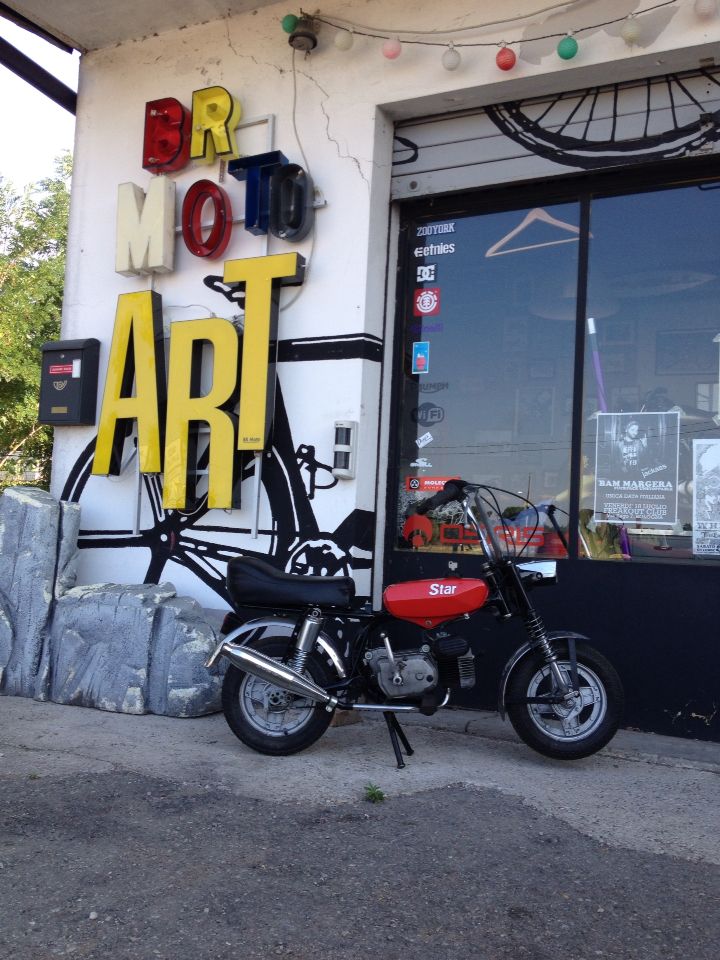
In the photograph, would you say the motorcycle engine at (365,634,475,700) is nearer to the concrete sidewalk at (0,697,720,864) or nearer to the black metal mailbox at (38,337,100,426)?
the concrete sidewalk at (0,697,720,864)

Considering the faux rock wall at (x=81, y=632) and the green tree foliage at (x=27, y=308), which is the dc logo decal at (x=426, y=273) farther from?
the green tree foliage at (x=27, y=308)

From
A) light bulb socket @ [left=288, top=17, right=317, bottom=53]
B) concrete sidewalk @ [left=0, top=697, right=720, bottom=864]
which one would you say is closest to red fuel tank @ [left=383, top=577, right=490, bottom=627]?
concrete sidewalk @ [left=0, top=697, right=720, bottom=864]

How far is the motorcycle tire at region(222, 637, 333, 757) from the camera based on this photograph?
483 centimetres

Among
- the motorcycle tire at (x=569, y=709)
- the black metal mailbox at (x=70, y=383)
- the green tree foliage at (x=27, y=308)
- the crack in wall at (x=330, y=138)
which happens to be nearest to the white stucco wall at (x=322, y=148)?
the crack in wall at (x=330, y=138)

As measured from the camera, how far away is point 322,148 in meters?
6.42

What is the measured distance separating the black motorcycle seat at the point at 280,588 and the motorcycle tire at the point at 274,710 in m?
0.23

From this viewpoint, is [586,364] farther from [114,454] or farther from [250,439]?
[114,454]

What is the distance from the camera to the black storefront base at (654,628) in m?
5.28

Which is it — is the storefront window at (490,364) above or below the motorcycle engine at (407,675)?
above

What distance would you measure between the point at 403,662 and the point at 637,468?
6.77ft

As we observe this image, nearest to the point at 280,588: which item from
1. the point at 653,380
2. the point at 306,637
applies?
the point at 306,637

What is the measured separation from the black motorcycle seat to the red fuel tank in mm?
271

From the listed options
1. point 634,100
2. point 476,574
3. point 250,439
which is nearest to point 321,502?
point 250,439

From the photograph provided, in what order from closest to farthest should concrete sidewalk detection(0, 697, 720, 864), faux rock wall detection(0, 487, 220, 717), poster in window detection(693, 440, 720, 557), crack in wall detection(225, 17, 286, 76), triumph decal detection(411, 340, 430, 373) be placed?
concrete sidewalk detection(0, 697, 720, 864), poster in window detection(693, 440, 720, 557), faux rock wall detection(0, 487, 220, 717), triumph decal detection(411, 340, 430, 373), crack in wall detection(225, 17, 286, 76)
